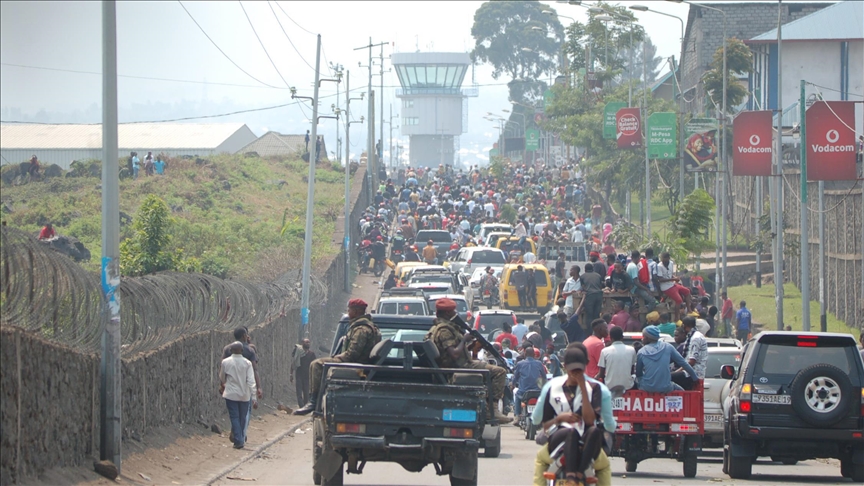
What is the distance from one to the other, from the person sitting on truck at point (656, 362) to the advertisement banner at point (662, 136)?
22.1 meters

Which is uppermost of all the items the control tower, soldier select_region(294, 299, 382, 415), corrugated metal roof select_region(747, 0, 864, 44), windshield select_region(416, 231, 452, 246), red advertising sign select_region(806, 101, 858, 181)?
the control tower

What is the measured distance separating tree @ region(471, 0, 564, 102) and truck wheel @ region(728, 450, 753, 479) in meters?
113

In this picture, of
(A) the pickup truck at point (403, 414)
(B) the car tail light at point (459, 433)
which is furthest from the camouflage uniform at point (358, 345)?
(B) the car tail light at point (459, 433)

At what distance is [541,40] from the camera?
416 feet

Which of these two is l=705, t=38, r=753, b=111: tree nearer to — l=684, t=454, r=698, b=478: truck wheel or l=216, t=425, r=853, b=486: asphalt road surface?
l=216, t=425, r=853, b=486: asphalt road surface

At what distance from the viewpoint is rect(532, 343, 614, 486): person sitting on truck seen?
25.7ft

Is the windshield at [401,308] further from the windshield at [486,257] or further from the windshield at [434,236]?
the windshield at [434,236]

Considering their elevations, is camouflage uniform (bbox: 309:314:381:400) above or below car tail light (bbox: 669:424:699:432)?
above

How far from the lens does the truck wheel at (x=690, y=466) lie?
13414mm

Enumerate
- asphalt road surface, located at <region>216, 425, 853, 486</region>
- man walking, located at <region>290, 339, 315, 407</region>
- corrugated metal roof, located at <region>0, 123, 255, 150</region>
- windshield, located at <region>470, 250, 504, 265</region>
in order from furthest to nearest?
corrugated metal roof, located at <region>0, 123, 255, 150</region> < windshield, located at <region>470, 250, 504, 265</region> < man walking, located at <region>290, 339, 315, 407</region> < asphalt road surface, located at <region>216, 425, 853, 486</region>

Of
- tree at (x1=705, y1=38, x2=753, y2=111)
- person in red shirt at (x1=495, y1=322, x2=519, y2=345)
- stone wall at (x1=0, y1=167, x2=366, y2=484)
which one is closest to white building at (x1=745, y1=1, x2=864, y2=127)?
tree at (x1=705, y1=38, x2=753, y2=111)

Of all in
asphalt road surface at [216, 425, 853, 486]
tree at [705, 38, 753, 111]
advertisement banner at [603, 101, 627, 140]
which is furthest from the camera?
advertisement banner at [603, 101, 627, 140]

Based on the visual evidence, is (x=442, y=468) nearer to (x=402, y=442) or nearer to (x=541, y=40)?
(x=402, y=442)

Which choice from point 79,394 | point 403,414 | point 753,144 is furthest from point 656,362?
point 753,144
